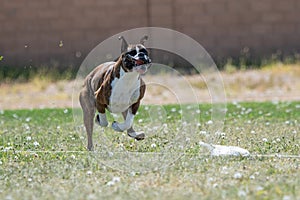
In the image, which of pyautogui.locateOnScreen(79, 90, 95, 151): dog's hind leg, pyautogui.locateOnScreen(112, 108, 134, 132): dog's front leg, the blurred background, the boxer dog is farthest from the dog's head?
the blurred background

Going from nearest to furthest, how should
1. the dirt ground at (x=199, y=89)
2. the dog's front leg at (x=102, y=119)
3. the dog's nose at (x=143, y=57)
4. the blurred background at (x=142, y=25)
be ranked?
the dog's nose at (x=143, y=57) < the dog's front leg at (x=102, y=119) < the dirt ground at (x=199, y=89) < the blurred background at (x=142, y=25)

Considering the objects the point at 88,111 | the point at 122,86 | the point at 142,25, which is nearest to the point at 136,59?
the point at 122,86

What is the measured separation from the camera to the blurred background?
18.3 m

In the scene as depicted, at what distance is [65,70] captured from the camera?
715 inches

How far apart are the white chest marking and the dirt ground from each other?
7059 millimetres

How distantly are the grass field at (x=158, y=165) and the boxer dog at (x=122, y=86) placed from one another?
1.50 ft

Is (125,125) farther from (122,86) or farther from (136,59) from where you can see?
(136,59)

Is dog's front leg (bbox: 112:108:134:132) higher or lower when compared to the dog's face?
lower

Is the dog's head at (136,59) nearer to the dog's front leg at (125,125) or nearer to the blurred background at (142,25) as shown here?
the dog's front leg at (125,125)

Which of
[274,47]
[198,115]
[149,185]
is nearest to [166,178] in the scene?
[149,185]

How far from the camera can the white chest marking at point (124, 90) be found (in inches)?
294

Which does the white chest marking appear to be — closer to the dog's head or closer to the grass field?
the dog's head

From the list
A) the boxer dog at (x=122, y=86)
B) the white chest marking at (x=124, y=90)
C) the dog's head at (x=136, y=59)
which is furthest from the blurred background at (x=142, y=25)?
the dog's head at (x=136, y=59)

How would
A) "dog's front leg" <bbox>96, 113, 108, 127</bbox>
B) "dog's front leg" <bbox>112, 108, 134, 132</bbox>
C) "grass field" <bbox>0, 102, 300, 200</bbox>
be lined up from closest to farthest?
1. "grass field" <bbox>0, 102, 300, 200</bbox>
2. "dog's front leg" <bbox>112, 108, 134, 132</bbox>
3. "dog's front leg" <bbox>96, 113, 108, 127</bbox>
